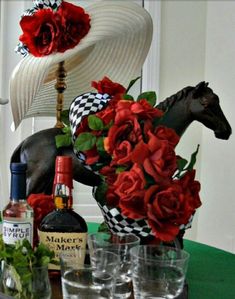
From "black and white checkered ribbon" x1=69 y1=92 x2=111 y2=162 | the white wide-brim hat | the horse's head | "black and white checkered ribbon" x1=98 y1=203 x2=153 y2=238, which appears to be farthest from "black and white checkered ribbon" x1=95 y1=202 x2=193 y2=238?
the white wide-brim hat

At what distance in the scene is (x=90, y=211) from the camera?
223cm

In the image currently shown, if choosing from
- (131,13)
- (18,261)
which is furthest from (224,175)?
(18,261)

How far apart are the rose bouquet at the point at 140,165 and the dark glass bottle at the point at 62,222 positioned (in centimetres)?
5

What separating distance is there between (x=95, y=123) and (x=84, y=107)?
0.22ft

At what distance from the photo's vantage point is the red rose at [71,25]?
98cm

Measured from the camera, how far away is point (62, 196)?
0.76 m

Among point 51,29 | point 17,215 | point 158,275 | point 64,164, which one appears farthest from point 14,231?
point 51,29

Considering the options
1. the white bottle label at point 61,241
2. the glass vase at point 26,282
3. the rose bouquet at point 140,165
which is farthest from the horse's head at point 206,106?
the glass vase at point 26,282

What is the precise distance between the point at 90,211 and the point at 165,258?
5.14 ft

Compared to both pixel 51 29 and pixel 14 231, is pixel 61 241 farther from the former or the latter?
pixel 51 29

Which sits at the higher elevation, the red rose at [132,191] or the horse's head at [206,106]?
the horse's head at [206,106]

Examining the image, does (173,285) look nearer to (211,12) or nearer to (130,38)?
(130,38)

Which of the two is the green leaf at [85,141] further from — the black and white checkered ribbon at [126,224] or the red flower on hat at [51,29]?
the red flower on hat at [51,29]

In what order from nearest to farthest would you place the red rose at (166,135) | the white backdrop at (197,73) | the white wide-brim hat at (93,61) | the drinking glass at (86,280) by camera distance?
the drinking glass at (86,280) → the red rose at (166,135) → the white wide-brim hat at (93,61) → the white backdrop at (197,73)
